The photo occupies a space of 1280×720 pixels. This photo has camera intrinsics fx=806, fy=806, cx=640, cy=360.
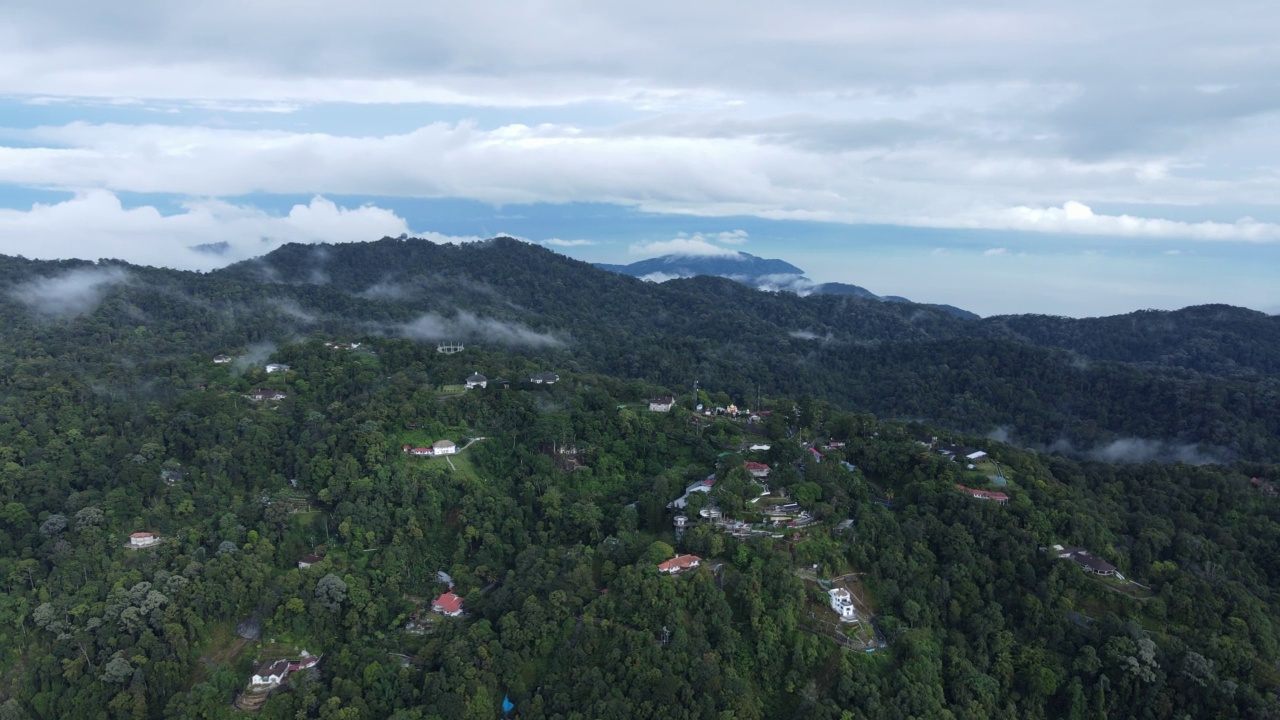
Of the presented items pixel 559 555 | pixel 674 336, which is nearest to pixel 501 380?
pixel 559 555

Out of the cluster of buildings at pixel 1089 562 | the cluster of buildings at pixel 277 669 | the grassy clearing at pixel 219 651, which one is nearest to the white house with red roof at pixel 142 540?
the grassy clearing at pixel 219 651

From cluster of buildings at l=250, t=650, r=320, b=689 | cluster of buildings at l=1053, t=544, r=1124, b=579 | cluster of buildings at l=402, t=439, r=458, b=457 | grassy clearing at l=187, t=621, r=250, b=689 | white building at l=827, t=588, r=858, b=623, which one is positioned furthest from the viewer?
cluster of buildings at l=402, t=439, r=458, b=457

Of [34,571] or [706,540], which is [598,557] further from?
[34,571]

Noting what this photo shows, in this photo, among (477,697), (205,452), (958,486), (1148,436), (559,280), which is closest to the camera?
(477,697)

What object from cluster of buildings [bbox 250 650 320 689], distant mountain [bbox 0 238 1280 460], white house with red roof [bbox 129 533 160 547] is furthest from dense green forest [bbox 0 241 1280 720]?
distant mountain [bbox 0 238 1280 460]

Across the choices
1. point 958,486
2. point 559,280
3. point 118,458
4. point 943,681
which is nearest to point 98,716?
point 118,458

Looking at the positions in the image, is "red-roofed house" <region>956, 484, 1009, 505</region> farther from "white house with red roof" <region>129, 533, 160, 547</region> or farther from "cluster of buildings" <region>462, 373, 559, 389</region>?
"white house with red roof" <region>129, 533, 160, 547</region>

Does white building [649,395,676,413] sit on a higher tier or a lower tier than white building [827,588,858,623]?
higher
